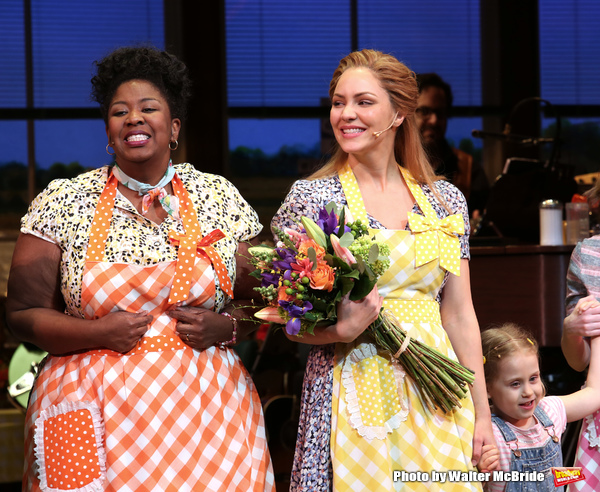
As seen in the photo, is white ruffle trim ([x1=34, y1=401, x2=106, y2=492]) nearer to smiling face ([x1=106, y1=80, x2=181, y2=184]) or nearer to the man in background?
smiling face ([x1=106, y1=80, x2=181, y2=184])

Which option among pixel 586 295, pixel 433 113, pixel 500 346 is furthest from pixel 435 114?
pixel 500 346

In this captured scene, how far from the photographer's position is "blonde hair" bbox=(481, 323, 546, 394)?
2744 millimetres

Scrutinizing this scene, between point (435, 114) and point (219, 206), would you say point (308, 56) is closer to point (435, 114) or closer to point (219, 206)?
point (435, 114)

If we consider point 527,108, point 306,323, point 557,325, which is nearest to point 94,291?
point 306,323

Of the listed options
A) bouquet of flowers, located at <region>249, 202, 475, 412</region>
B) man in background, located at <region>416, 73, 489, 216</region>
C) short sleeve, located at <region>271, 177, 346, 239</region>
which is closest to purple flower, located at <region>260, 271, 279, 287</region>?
bouquet of flowers, located at <region>249, 202, 475, 412</region>

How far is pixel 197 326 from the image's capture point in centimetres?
235

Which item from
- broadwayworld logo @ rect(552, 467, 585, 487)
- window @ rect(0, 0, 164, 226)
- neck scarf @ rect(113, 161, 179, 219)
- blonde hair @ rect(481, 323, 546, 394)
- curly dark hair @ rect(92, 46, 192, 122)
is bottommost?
broadwayworld logo @ rect(552, 467, 585, 487)

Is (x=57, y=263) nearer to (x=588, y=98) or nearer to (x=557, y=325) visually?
(x=557, y=325)

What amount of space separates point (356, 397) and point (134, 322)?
628 millimetres

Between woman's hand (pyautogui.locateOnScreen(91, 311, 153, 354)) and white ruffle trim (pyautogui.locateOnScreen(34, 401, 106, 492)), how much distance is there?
0.17 metres

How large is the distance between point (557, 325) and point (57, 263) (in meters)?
2.43

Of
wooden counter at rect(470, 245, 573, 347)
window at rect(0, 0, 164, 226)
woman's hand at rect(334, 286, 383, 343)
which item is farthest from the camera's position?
window at rect(0, 0, 164, 226)

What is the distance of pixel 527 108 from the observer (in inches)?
276

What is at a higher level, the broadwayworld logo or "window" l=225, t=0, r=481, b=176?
"window" l=225, t=0, r=481, b=176
